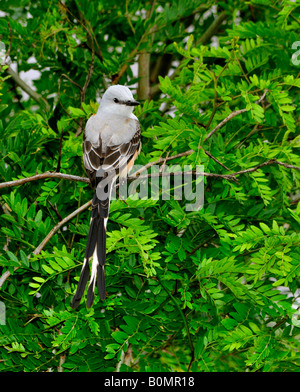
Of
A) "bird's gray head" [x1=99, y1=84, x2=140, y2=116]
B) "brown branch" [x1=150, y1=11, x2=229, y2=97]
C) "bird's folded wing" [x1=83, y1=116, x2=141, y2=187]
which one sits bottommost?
"bird's folded wing" [x1=83, y1=116, x2=141, y2=187]

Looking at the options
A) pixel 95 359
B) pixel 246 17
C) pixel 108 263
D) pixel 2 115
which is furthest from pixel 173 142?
pixel 246 17

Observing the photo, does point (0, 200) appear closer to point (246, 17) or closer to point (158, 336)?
point (158, 336)

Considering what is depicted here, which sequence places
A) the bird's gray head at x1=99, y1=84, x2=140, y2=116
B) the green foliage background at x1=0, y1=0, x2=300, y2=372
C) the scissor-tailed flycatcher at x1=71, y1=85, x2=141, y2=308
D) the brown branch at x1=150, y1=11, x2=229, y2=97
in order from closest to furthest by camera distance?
1. the green foliage background at x1=0, y1=0, x2=300, y2=372
2. the scissor-tailed flycatcher at x1=71, y1=85, x2=141, y2=308
3. the bird's gray head at x1=99, y1=84, x2=140, y2=116
4. the brown branch at x1=150, y1=11, x2=229, y2=97

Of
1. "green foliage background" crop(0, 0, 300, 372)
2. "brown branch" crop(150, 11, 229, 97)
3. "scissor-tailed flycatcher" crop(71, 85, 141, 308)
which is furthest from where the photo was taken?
"brown branch" crop(150, 11, 229, 97)

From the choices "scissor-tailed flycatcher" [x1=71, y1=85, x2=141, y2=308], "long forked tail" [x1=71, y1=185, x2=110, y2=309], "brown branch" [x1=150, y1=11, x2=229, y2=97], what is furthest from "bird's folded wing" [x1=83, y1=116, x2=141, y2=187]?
"brown branch" [x1=150, y1=11, x2=229, y2=97]

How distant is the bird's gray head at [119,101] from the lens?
2578 millimetres

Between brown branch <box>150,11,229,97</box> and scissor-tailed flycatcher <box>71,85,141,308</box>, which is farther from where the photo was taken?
brown branch <box>150,11,229,97</box>

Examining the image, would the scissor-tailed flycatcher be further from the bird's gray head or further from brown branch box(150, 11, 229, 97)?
brown branch box(150, 11, 229, 97)

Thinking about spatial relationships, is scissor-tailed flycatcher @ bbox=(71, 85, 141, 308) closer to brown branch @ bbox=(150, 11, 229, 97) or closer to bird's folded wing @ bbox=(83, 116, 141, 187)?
bird's folded wing @ bbox=(83, 116, 141, 187)

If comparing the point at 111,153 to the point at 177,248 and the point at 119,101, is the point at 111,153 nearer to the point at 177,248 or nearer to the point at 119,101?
the point at 119,101

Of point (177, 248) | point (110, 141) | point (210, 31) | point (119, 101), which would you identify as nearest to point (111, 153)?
point (110, 141)

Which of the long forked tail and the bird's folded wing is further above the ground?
the bird's folded wing

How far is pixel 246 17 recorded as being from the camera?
11.9ft

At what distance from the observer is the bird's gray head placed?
258cm
